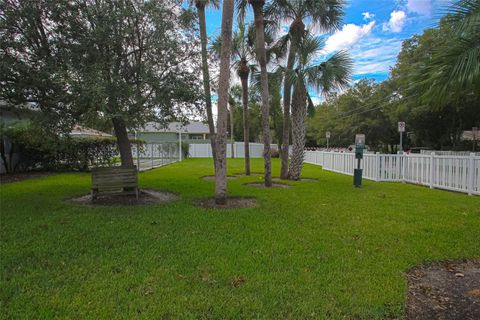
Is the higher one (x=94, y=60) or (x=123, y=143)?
(x=94, y=60)

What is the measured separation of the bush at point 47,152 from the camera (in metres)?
12.8

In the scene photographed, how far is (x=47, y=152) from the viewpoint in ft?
46.5

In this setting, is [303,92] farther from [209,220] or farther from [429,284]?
[429,284]

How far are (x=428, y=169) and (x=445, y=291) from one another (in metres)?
8.52

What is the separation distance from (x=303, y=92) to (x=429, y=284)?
29.9ft

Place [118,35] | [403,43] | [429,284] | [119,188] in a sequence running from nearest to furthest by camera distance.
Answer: [429,284]
[118,35]
[119,188]
[403,43]

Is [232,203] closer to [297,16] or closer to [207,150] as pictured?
[297,16]


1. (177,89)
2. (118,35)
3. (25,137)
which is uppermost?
(118,35)

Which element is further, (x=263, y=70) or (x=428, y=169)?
(x=428, y=169)

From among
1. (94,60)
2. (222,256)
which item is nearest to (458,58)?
(222,256)

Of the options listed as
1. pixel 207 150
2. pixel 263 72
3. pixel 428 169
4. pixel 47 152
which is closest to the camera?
pixel 263 72

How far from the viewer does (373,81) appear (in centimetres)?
3772

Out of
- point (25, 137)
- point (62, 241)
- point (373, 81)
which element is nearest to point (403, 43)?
point (373, 81)

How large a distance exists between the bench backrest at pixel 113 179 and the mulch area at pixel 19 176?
5587 mm
